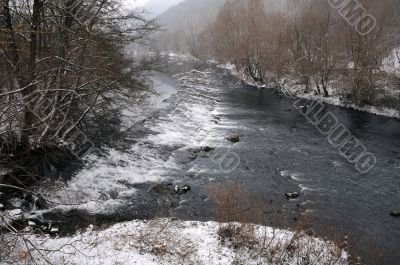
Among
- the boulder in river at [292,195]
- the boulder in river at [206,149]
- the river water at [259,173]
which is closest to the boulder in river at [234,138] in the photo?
the river water at [259,173]

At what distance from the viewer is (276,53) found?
125 feet

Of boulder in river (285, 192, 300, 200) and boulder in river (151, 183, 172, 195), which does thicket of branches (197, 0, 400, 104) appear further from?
boulder in river (151, 183, 172, 195)

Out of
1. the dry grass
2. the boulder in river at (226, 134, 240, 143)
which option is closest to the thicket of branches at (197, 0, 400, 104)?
the boulder in river at (226, 134, 240, 143)

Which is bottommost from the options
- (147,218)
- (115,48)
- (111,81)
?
(147,218)

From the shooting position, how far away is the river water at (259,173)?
12.6 m

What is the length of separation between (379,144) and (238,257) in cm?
1399

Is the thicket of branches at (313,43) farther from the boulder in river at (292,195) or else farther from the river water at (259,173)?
the boulder in river at (292,195)

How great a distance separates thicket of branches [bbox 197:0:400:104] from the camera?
92.2 feet

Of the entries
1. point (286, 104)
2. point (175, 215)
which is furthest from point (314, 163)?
point (286, 104)

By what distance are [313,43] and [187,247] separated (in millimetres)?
28993

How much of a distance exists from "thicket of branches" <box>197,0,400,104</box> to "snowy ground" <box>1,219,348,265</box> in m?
20.8

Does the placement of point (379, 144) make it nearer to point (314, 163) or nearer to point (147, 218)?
point (314, 163)

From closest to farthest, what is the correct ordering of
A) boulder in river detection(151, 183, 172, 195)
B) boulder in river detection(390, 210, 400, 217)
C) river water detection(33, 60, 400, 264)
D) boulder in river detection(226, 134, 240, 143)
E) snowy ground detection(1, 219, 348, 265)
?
snowy ground detection(1, 219, 348, 265), river water detection(33, 60, 400, 264), boulder in river detection(390, 210, 400, 217), boulder in river detection(151, 183, 172, 195), boulder in river detection(226, 134, 240, 143)

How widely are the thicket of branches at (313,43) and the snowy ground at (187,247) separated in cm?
2079
